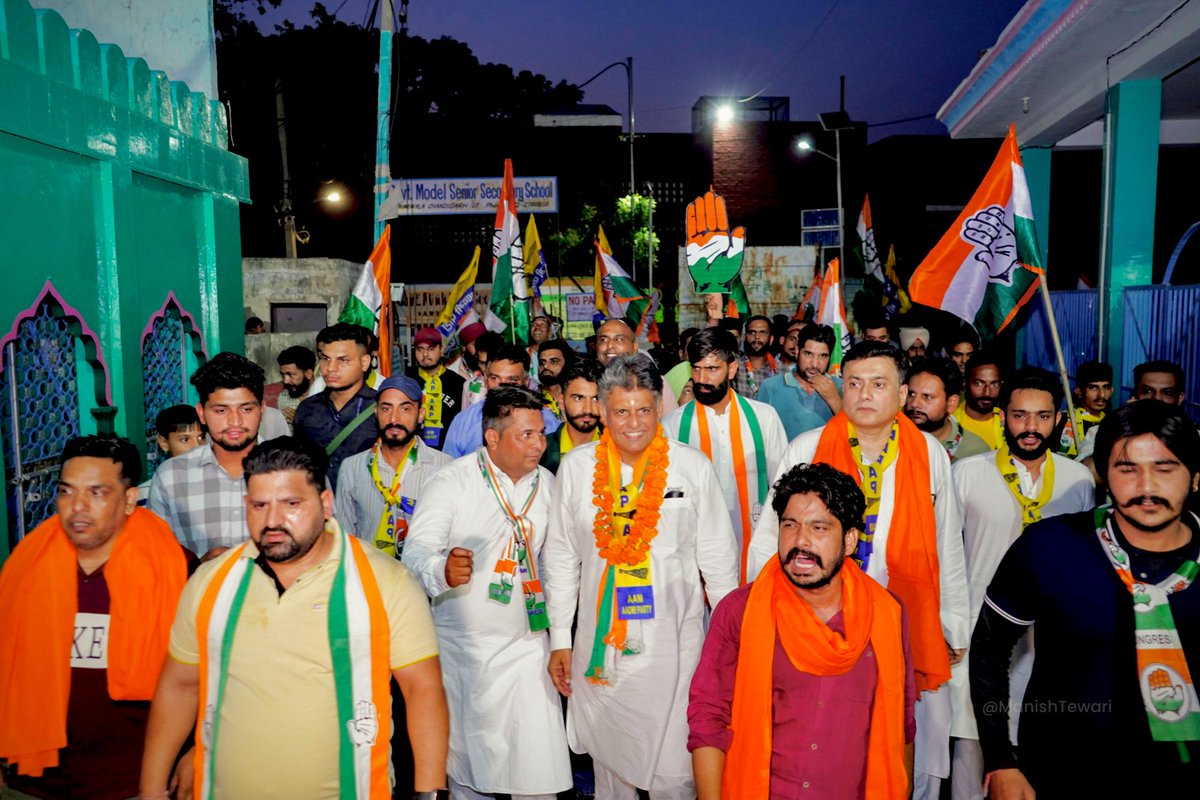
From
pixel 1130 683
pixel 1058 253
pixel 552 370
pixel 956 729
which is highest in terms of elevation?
pixel 1058 253

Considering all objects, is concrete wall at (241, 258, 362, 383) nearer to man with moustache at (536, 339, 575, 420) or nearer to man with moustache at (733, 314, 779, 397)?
man with moustache at (733, 314, 779, 397)

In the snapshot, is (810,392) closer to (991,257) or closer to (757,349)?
(991,257)

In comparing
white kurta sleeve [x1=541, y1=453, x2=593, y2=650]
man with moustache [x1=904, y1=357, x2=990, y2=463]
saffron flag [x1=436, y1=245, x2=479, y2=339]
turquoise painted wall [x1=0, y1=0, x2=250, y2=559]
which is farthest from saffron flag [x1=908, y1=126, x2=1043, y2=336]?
saffron flag [x1=436, y1=245, x2=479, y2=339]

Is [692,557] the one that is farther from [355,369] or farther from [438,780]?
[355,369]

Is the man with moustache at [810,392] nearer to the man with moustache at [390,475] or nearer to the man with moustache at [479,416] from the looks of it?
the man with moustache at [479,416]

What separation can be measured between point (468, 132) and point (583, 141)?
385 centimetres

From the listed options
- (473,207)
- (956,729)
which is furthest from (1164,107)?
(473,207)

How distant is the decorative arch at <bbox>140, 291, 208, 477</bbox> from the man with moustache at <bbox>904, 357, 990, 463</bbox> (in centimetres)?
466

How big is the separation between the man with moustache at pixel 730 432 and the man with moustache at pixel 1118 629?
2.51m

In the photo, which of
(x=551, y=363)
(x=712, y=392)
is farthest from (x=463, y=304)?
(x=712, y=392)

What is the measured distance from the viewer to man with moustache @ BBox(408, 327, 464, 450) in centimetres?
820

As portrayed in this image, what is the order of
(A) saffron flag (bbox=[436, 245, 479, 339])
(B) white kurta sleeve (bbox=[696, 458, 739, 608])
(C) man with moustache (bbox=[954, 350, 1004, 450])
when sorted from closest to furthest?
(B) white kurta sleeve (bbox=[696, 458, 739, 608]), (C) man with moustache (bbox=[954, 350, 1004, 450]), (A) saffron flag (bbox=[436, 245, 479, 339])

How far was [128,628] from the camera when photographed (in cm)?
332

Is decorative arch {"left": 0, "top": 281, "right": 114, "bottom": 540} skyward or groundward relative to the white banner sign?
groundward
